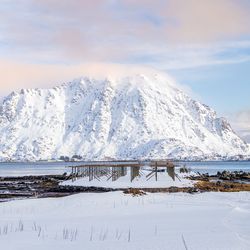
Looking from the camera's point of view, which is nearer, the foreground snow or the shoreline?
the foreground snow

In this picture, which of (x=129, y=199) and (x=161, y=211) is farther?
(x=129, y=199)

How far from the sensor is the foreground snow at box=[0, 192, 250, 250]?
13.9m

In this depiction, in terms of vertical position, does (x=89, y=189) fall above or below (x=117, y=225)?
above

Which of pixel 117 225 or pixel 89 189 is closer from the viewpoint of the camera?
pixel 117 225

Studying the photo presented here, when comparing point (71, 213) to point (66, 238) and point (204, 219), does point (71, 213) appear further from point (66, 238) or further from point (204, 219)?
point (66, 238)

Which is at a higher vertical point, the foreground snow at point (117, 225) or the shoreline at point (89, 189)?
the shoreline at point (89, 189)

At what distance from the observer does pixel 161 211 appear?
24906mm

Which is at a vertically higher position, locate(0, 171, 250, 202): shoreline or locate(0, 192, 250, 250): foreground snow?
locate(0, 171, 250, 202): shoreline

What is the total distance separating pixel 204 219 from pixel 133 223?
2955mm

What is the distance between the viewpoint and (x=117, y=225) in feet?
63.1

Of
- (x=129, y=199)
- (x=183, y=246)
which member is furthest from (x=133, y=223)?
(x=129, y=199)

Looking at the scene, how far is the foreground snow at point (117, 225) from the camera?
13945 mm

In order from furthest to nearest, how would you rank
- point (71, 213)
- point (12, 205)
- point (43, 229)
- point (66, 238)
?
point (12, 205) < point (71, 213) < point (43, 229) < point (66, 238)

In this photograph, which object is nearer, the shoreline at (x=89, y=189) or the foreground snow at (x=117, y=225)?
the foreground snow at (x=117, y=225)
